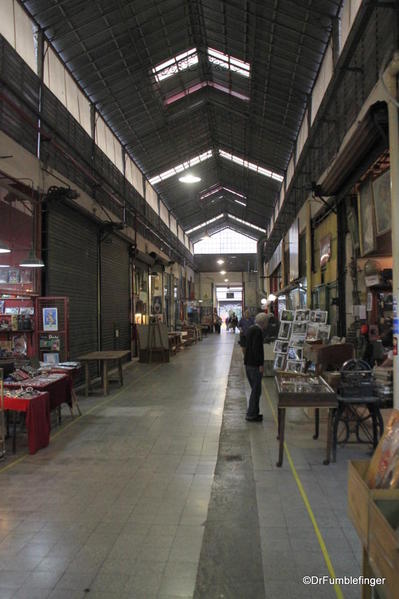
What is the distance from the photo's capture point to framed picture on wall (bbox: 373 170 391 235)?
18.9 ft

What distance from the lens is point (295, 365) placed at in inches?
352

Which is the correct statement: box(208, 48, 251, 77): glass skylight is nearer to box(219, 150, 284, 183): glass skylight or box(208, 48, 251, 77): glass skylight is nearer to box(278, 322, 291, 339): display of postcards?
box(219, 150, 284, 183): glass skylight

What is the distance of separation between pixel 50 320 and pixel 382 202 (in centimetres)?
584

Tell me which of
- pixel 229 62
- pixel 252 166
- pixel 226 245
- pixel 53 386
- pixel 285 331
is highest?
pixel 229 62

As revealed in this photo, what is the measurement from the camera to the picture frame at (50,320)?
27.0 feet

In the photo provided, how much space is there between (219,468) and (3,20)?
7.92 m

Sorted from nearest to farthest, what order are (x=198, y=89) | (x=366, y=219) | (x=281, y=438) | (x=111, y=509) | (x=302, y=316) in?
(x=111, y=509), (x=281, y=438), (x=366, y=219), (x=302, y=316), (x=198, y=89)

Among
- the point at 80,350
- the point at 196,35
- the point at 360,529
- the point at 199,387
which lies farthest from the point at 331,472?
the point at 196,35

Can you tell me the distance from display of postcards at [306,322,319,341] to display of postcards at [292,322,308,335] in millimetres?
306

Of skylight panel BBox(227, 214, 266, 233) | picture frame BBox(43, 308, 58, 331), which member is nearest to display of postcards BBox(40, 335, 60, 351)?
picture frame BBox(43, 308, 58, 331)

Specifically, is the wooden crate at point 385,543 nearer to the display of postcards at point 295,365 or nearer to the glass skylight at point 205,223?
the display of postcards at point 295,365

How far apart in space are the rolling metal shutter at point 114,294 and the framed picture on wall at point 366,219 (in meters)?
7.63

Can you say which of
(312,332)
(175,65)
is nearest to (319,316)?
(312,332)

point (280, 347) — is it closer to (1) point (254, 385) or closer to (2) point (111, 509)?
(1) point (254, 385)
